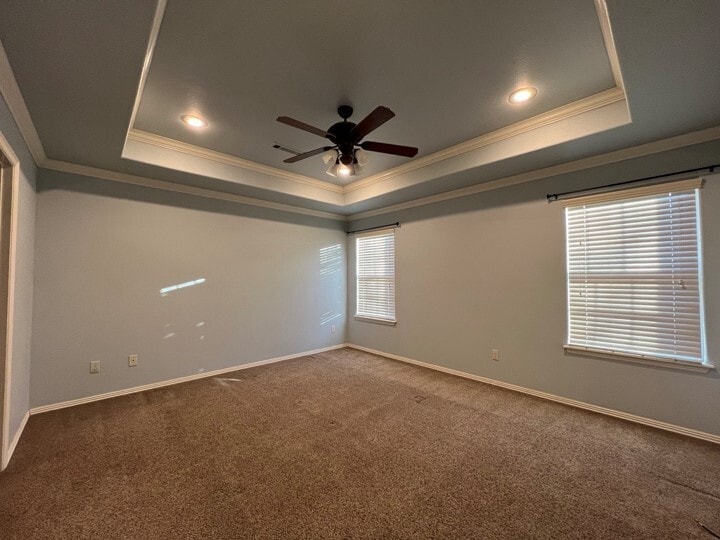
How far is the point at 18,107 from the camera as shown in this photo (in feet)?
6.64

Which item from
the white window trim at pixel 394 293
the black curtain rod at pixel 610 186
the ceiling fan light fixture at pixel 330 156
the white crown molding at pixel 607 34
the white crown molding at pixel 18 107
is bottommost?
the white window trim at pixel 394 293

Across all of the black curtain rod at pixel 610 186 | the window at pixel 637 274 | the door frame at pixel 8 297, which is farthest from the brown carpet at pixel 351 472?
the black curtain rod at pixel 610 186

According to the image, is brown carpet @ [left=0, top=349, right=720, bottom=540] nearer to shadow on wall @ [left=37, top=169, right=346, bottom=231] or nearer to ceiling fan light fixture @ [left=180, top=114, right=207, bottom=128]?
shadow on wall @ [left=37, top=169, right=346, bottom=231]

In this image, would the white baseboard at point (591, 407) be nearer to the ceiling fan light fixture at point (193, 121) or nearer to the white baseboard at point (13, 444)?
the ceiling fan light fixture at point (193, 121)

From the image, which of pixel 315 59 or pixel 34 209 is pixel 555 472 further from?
pixel 34 209

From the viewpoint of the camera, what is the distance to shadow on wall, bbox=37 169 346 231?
3.03 meters

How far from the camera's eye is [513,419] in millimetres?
2750

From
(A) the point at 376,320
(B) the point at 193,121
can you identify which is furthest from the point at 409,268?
(B) the point at 193,121

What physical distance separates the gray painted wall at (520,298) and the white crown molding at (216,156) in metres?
1.48

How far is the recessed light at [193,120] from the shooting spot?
2.69 metres

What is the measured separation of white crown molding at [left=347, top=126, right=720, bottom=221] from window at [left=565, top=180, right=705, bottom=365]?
0.33 metres

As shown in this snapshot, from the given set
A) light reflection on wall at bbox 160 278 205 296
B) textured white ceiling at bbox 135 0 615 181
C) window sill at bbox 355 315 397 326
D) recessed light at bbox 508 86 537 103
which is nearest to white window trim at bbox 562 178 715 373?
textured white ceiling at bbox 135 0 615 181

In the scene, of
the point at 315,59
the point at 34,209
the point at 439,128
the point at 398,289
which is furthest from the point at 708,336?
the point at 34,209

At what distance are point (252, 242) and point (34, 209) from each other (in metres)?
2.18
